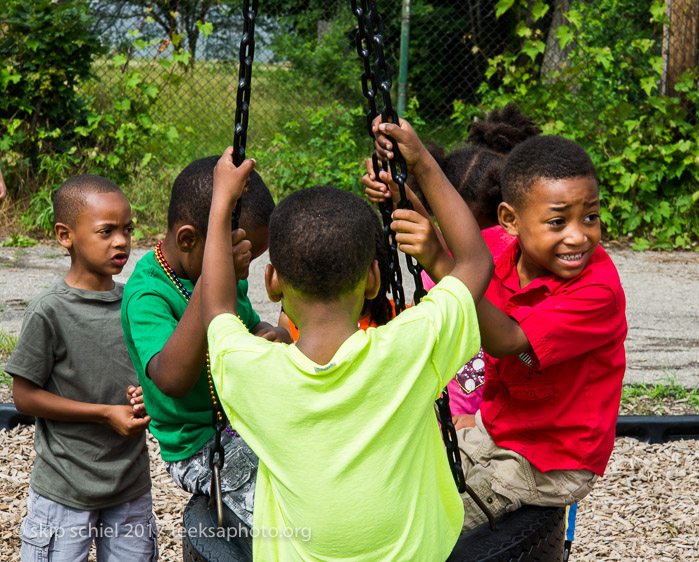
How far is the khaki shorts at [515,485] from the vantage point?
2074 mm

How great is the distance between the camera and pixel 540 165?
2.17m

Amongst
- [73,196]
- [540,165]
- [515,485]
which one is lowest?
[515,485]

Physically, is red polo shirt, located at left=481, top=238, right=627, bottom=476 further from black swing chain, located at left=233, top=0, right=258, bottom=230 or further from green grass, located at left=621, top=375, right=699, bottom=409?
green grass, located at left=621, top=375, right=699, bottom=409

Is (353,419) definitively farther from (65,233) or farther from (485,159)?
(485,159)

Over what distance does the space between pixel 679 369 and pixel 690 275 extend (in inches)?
108

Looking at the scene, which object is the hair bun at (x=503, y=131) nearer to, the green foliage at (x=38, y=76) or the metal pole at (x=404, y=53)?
the metal pole at (x=404, y=53)

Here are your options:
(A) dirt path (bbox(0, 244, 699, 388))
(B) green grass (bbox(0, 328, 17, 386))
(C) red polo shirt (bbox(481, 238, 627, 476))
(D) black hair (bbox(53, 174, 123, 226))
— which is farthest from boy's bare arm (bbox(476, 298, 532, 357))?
(B) green grass (bbox(0, 328, 17, 386))

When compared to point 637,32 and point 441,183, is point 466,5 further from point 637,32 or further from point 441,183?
point 441,183

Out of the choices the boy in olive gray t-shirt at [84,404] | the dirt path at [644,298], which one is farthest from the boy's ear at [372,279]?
the dirt path at [644,298]

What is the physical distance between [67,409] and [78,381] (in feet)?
0.35

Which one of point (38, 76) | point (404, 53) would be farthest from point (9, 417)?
point (404, 53)

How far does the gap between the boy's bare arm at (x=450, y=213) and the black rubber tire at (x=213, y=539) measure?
78 cm

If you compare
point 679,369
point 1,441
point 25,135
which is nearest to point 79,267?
point 1,441

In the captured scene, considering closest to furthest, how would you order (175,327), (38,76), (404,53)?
(175,327) < (38,76) < (404,53)
